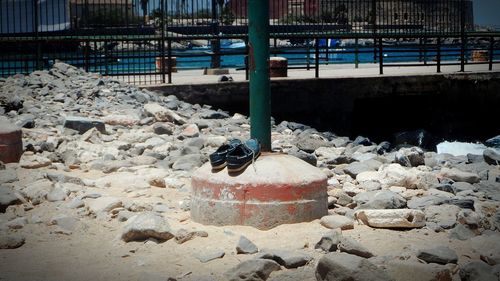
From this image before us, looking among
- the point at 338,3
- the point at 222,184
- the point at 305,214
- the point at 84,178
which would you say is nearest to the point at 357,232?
the point at 305,214

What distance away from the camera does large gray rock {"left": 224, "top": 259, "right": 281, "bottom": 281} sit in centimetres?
381

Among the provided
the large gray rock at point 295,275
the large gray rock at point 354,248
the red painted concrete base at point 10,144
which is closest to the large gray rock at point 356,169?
the large gray rock at point 354,248

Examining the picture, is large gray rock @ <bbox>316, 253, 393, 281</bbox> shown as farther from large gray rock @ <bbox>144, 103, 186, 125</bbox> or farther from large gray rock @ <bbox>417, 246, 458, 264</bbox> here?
large gray rock @ <bbox>144, 103, 186, 125</bbox>

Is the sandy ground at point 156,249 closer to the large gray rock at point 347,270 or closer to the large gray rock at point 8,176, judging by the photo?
the large gray rock at point 347,270

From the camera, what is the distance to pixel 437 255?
4.12 metres

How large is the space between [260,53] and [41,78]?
9.09 meters

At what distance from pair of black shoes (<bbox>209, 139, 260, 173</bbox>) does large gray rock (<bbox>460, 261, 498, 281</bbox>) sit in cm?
178

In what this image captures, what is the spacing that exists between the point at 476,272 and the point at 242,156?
6.23 feet

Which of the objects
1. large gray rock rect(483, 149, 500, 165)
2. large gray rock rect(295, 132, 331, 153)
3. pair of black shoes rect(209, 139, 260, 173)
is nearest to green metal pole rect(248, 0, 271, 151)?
pair of black shoes rect(209, 139, 260, 173)

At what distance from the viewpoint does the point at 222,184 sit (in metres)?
4.98

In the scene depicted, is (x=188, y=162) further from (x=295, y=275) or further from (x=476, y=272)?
(x=476, y=272)

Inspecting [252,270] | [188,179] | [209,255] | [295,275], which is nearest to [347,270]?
[295,275]

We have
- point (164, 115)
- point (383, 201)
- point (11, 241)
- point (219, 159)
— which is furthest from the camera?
point (164, 115)

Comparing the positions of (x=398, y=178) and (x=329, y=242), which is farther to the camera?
(x=398, y=178)
